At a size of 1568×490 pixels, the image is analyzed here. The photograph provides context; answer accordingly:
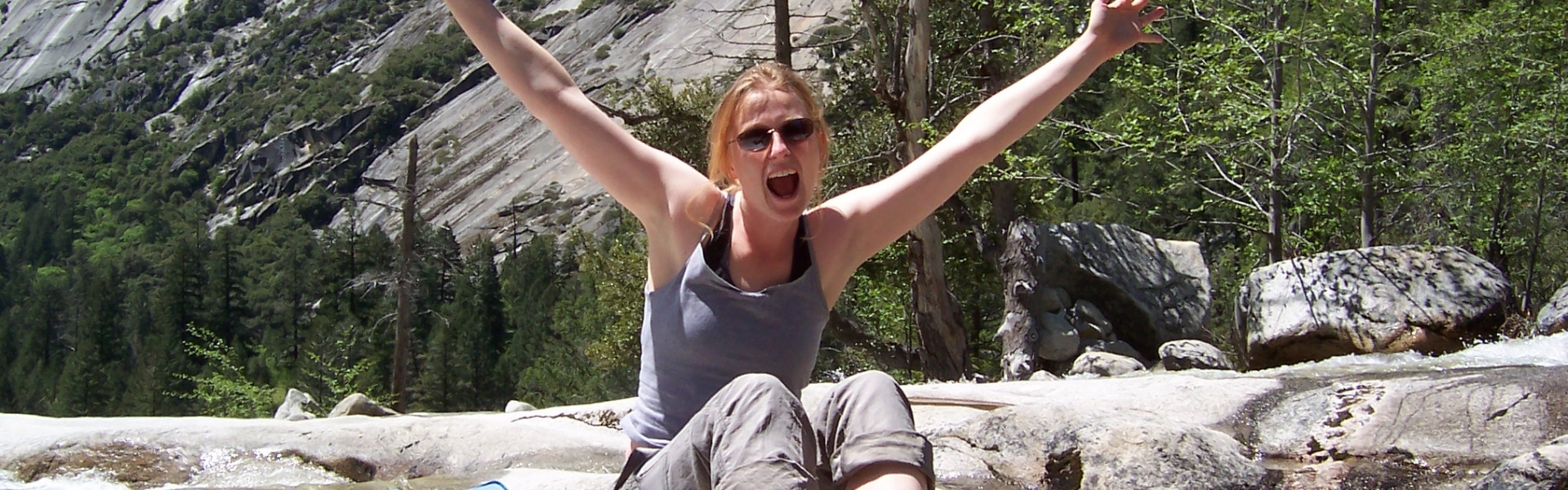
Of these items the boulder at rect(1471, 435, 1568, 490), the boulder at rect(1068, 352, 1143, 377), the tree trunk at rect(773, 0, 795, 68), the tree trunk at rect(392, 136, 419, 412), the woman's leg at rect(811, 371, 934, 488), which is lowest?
the tree trunk at rect(392, 136, 419, 412)

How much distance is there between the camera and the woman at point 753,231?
7.92 ft

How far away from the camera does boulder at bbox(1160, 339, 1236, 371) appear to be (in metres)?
8.17

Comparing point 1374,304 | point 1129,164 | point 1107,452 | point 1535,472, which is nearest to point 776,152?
point 1107,452

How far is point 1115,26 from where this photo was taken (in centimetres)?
274

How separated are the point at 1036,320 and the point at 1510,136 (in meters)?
3.94

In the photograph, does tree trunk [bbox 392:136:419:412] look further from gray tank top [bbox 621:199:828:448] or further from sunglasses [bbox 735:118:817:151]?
sunglasses [bbox 735:118:817:151]

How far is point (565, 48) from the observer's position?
79750 mm

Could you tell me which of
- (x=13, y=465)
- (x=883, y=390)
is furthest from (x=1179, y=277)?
(x=883, y=390)

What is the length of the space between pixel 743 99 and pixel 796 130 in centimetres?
14

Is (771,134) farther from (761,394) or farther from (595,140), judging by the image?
(761,394)

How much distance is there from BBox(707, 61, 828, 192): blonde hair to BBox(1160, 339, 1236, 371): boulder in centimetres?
601

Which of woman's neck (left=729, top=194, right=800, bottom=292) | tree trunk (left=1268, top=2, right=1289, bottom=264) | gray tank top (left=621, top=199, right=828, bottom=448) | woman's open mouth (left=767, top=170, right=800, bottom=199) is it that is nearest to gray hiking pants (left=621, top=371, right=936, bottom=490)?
gray tank top (left=621, top=199, right=828, bottom=448)

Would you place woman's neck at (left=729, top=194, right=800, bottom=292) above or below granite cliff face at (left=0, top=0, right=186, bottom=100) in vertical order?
above

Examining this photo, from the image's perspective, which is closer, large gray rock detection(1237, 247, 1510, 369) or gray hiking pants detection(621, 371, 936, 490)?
gray hiking pants detection(621, 371, 936, 490)
